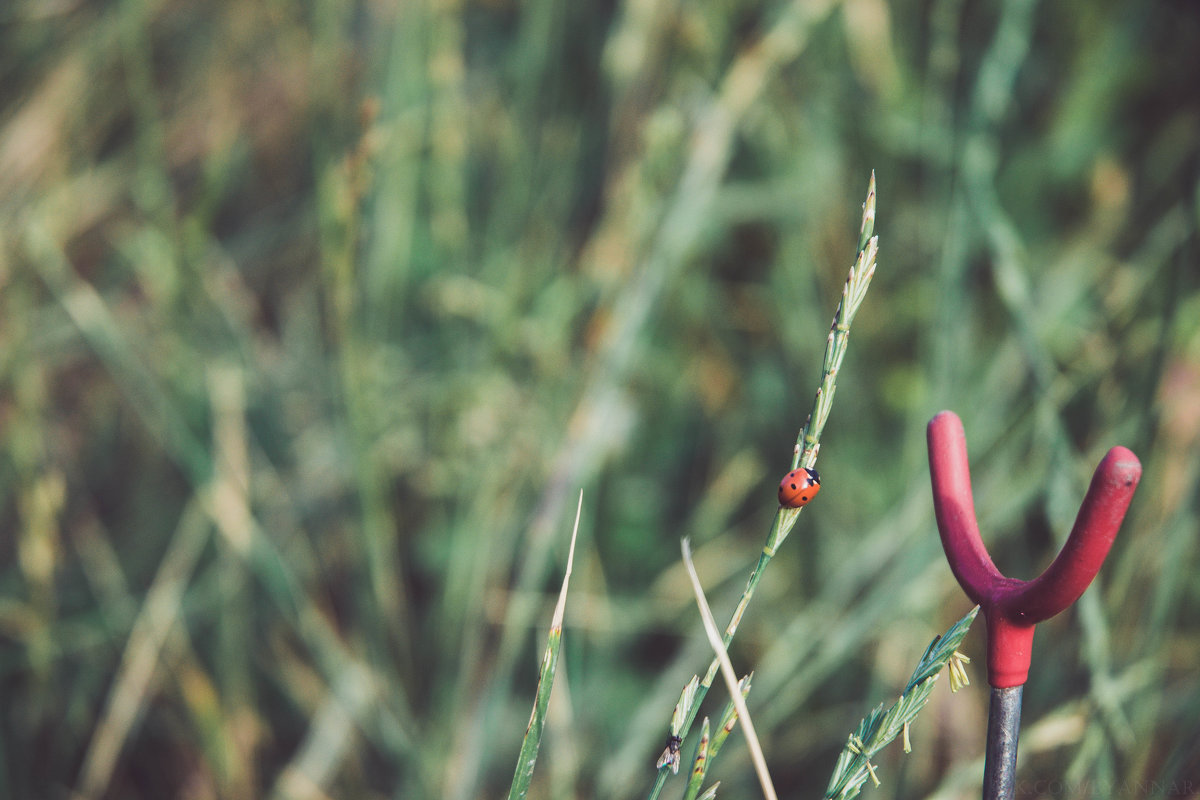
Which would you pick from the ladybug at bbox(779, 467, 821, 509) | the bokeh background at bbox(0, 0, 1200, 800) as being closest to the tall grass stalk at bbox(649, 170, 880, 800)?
the ladybug at bbox(779, 467, 821, 509)

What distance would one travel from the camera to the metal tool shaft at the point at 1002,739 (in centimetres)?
24

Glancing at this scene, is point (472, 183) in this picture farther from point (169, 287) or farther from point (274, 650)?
point (274, 650)

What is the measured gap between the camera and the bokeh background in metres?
0.60

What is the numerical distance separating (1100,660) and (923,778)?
23 centimetres

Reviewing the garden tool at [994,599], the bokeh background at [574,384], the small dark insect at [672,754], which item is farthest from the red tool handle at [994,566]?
the bokeh background at [574,384]

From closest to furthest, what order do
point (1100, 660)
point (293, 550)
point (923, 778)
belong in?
point (1100, 660)
point (923, 778)
point (293, 550)

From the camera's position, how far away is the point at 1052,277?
0.77 metres

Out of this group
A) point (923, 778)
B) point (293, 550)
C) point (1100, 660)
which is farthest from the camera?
point (293, 550)

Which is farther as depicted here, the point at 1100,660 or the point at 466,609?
the point at 466,609

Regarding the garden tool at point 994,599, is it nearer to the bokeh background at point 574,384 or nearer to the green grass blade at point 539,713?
the green grass blade at point 539,713

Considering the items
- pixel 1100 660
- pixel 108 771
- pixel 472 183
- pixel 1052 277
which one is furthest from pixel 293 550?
pixel 1052 277

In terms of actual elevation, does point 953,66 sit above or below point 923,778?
above

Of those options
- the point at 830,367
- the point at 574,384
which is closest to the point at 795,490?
the point at 830,367

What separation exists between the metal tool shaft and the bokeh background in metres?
0.27
